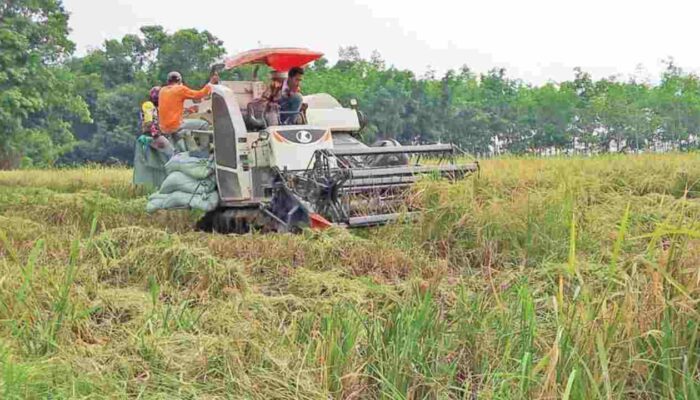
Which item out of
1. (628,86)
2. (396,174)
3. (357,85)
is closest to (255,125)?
(396,174)

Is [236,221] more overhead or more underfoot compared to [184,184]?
more underfoot

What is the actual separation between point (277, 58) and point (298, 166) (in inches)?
62.7

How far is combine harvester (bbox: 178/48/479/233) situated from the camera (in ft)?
24.0

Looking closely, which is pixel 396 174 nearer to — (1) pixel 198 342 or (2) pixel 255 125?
(2) pixel 255 125

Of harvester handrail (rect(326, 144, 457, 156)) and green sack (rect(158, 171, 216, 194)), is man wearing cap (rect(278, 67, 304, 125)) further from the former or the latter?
harvester handrail (rect(326, 144, 457, 156))

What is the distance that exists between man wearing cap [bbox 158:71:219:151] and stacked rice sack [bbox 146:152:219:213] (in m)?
1.19

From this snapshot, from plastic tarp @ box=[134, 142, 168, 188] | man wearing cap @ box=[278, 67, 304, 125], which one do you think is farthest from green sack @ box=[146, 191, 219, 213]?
plastic tarp @ box=[134, 142, 168, 188]

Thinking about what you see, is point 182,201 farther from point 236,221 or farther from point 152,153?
point 152,153

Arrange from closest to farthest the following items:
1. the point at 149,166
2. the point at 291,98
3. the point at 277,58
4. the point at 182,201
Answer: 1. the point at 182,201
2. the point at 277,58
3. the point at 291,98
4. the point at 149,166

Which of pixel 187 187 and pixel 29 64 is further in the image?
pixel 29 64

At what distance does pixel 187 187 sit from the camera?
8688 millimetres

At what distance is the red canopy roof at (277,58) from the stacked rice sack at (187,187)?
126 centimetres

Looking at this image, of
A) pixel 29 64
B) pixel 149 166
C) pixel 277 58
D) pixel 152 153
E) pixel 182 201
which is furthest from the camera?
pixel 29 64

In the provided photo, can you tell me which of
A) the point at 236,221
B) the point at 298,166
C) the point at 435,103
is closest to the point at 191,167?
the point at 236,221
